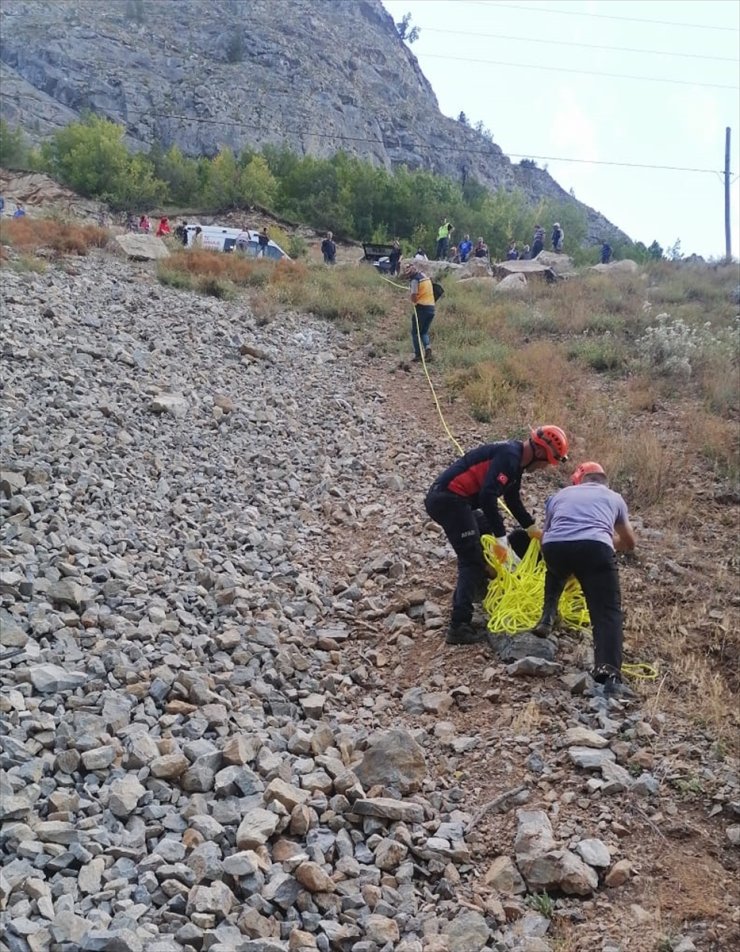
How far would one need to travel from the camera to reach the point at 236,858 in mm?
3002

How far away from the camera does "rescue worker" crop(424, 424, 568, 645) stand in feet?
16.7

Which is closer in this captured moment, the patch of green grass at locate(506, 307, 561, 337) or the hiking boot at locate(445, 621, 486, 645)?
the hiking boot at locate(445, 621, 486, 645)

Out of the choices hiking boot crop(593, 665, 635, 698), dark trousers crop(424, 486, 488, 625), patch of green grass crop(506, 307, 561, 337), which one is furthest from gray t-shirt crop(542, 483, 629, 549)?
patch of green grass crop(506, 307, 561, 337)

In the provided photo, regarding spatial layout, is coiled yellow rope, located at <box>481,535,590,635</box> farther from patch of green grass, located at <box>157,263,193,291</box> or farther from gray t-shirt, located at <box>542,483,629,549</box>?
patch of green grass, located at <box>157,263,193,291</box>

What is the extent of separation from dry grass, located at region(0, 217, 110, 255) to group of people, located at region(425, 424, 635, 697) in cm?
1114

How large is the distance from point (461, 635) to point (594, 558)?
104 centimetres

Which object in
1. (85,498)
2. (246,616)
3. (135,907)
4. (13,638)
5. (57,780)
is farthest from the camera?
(85,498)

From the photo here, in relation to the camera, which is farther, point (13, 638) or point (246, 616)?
point (246, 616)

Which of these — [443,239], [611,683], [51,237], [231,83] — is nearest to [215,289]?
[51,237]

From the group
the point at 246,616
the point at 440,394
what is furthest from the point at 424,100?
the point at 246,616

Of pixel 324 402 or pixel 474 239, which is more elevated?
pixel 474 239

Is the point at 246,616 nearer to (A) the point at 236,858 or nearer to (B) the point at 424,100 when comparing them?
(A) the point at 236,858

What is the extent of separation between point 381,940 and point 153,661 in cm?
212

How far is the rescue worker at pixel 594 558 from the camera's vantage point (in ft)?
15.0
